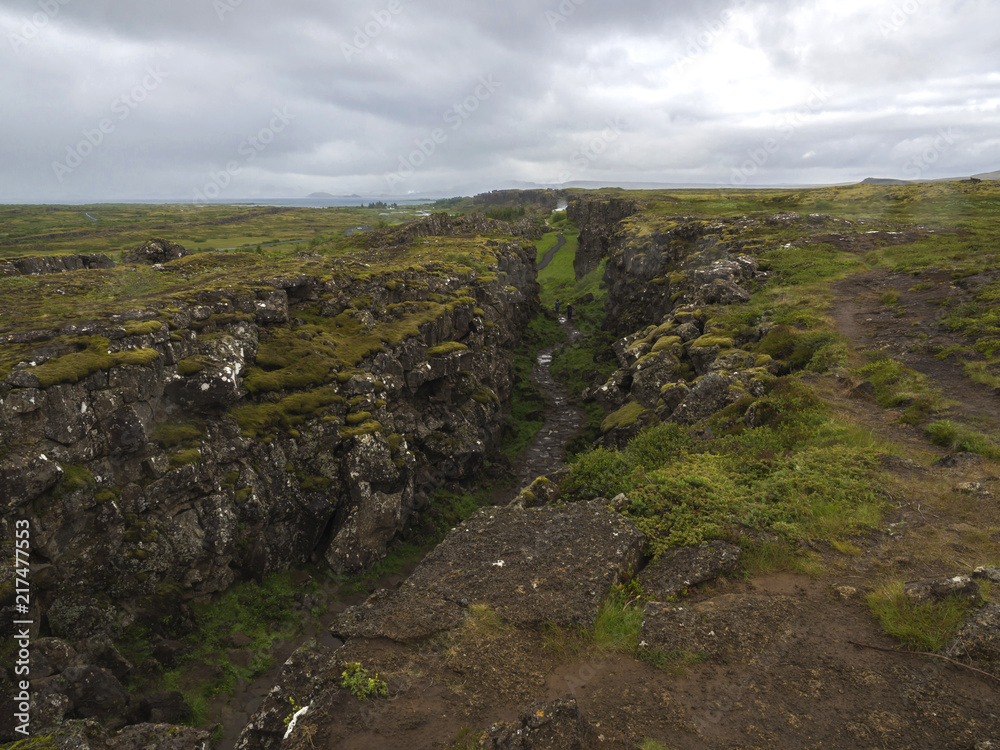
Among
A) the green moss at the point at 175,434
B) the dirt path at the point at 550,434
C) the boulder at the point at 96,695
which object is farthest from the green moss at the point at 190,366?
the dirt path at the point at 550,434

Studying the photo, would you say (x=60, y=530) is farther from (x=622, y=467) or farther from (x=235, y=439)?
(x=622, y=467)

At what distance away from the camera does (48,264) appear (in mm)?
35375

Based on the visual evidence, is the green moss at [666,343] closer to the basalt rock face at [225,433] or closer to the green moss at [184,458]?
the basalt rock face at [225,433]

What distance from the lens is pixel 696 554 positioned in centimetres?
1300

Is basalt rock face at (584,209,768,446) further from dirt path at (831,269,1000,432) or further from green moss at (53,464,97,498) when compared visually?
green moss at (53,464,97,498)

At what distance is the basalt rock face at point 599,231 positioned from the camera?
99375 mm

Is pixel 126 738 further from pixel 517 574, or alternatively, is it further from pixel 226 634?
pixel 517 574

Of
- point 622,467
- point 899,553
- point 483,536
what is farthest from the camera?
point 622,467

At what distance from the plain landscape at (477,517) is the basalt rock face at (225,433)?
14cm

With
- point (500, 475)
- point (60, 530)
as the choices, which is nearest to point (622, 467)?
point (500, 475)

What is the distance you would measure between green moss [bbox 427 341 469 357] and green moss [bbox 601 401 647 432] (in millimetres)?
13482

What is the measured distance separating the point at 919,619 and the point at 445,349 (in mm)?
31038

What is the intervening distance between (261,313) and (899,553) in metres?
32.0

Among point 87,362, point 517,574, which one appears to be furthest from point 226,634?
point 517,574
